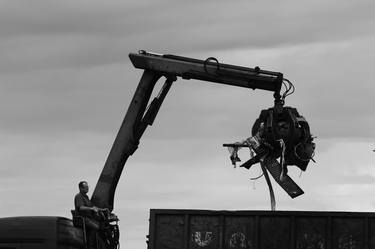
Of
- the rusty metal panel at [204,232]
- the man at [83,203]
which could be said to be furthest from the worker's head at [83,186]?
the rusty metal panel at [204,232]

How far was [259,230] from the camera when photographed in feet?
55.0

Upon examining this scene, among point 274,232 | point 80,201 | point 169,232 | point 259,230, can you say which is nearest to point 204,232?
point 169,232

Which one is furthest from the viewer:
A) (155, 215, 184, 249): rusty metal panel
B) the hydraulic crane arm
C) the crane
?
the hydraulic crane arm

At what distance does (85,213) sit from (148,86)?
3.15 m

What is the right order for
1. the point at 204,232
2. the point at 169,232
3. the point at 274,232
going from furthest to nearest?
the point at 169,232
the point at 204,232
the point at 274,232

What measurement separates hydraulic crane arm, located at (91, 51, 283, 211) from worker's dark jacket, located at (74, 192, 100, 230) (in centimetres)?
128

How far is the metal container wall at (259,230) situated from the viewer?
16.4 m

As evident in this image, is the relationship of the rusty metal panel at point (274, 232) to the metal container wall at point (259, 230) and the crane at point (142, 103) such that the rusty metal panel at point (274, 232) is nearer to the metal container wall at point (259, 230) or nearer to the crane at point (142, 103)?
the metal container wall at point (259, 230)

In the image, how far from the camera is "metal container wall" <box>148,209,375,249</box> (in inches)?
645

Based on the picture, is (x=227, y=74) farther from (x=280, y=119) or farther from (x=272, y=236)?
(x=272, y=236)

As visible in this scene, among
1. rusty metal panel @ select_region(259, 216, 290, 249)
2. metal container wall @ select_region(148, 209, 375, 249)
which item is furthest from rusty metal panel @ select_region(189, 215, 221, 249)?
rusty metal panel @ select_region(259, 216, 290, 249)

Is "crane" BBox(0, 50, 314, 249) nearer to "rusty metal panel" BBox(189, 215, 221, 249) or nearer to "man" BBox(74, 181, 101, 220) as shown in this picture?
"man" BBox(74, 181, 101, 220)

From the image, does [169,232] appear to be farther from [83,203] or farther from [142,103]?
[142,103]

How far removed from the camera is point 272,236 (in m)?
16.7
